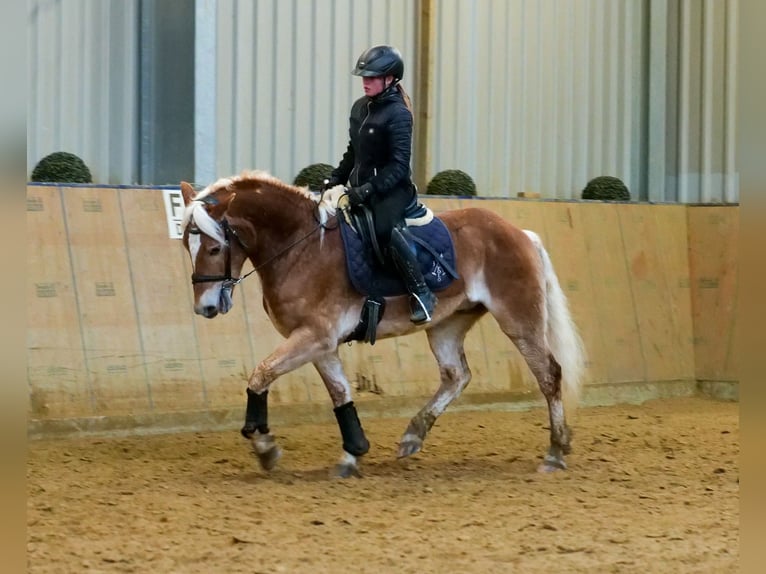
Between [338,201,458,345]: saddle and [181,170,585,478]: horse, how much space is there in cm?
6

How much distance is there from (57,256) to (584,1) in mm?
8318

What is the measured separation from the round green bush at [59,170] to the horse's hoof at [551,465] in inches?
191

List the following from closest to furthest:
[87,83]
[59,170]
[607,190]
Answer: [59,170] < [87,83] < [607,190]

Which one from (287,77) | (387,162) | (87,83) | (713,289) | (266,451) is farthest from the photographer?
(713,289)

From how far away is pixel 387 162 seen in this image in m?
6.20

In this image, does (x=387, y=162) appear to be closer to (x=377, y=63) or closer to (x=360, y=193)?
(x=360, y=193)

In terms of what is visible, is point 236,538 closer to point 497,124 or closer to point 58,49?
point 58,49

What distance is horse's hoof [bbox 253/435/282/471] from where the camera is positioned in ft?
19.3

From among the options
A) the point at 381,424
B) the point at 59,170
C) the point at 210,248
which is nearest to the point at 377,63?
the point at 210,248

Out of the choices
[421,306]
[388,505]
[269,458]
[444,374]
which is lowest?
[388,505]

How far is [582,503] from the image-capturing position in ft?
18.4

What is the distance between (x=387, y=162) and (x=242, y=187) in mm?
911

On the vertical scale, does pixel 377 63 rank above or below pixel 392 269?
above

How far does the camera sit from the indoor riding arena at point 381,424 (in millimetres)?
4551
